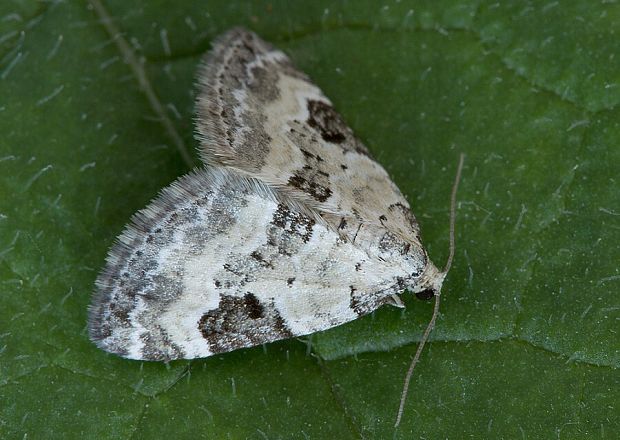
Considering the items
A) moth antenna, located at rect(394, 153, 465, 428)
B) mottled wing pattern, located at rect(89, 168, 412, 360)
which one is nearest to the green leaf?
moth antenna, located at rect(394, 153, 465, 428)

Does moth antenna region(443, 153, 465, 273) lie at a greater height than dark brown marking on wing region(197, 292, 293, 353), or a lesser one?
greater

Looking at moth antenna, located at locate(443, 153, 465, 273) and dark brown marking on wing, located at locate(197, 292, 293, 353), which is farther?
moth antenna, located at locate(443, 153, 465, 273)

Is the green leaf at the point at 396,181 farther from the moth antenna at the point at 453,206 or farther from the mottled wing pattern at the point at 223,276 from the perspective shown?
the mottled wing pattern at the point at 223,276

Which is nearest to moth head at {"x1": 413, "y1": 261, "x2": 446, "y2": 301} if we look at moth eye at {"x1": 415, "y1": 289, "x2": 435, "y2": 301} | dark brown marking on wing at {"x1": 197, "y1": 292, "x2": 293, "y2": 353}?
moth eye at {"x1": 415, "y1": 289, "x2": 435, "y2": 301}

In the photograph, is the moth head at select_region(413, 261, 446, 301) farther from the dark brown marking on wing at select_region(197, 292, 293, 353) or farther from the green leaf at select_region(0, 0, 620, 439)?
the dark brown marking on wing at select_region(197, 292, 293, 353)

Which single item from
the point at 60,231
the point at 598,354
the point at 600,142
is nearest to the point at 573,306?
the point at 598,354

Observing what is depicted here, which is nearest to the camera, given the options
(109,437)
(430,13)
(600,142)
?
(109,437)

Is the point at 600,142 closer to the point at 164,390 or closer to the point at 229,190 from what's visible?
the point at 229,190

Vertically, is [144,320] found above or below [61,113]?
below

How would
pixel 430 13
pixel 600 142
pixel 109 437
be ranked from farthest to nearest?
pixel 430 13 → pixel 600 142 → pixel 109 437
